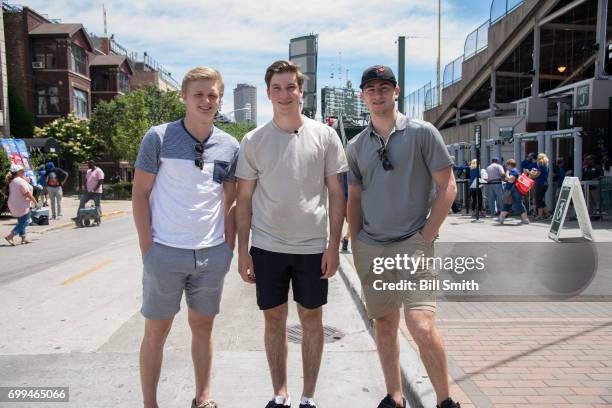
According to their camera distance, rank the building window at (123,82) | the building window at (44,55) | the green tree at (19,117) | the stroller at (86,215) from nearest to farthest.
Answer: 1. the stroller at (86,215)
2. the green tree at (19,117)
3. the building window at (44,55)
4. the building window at (123,82)

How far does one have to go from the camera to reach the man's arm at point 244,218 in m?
3.25

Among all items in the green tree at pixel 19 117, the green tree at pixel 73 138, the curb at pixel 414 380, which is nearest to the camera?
the curb at pixel 414 380

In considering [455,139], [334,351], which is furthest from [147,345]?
[455,139]

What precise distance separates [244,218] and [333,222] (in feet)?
1.85

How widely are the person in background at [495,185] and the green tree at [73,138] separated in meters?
33.5

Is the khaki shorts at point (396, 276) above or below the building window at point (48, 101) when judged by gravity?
below

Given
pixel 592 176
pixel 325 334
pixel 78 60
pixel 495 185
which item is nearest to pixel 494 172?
pixel 495 185

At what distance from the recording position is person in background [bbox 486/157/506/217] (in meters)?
15.6

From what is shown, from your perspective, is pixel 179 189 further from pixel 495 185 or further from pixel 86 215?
pixel 86 215

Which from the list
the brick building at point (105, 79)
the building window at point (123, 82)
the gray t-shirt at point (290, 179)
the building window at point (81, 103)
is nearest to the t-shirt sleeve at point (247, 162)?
the gray t-shirt at point (290, 179)

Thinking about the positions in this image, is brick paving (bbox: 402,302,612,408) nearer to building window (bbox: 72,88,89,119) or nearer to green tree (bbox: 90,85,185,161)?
green tree (bbox: 90,85,185,161)

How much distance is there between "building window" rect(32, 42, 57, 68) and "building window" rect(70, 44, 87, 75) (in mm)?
1540

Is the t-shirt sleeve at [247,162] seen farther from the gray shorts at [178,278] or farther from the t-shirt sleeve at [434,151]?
the t-shirt sleeve at [434,151]

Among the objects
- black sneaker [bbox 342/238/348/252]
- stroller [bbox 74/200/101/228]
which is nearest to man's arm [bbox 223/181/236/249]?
black sneaker [bbox 342/238/348/252]
